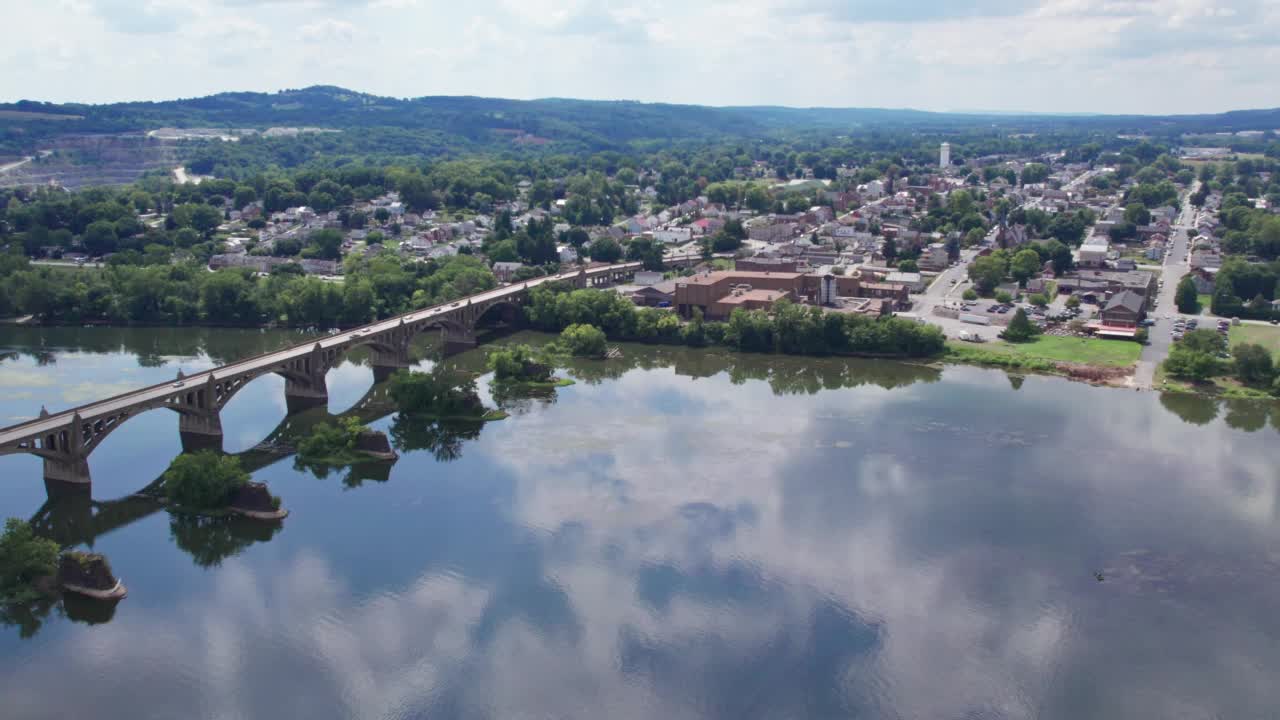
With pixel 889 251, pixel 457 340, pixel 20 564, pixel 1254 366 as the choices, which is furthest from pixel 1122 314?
pixel 20 564

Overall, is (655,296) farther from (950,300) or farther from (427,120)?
(427,120)

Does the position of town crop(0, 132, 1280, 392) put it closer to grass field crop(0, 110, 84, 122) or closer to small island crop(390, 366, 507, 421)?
small island crop(390, 366, 507, 421)

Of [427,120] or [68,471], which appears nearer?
[68,471]

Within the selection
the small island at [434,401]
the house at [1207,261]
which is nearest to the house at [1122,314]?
the house at [1207,261]

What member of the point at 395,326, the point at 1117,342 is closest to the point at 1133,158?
the point at 1117,342

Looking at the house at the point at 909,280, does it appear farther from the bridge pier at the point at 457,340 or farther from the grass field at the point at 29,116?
the grass field at the point at 29,116
